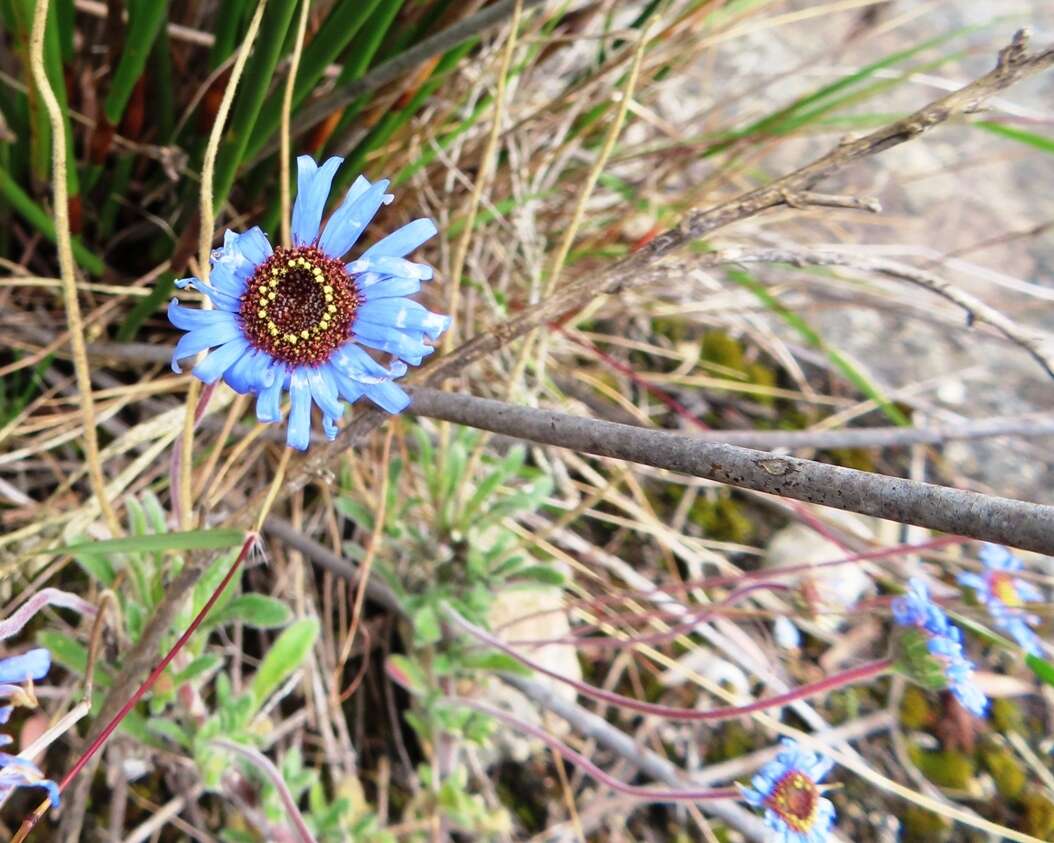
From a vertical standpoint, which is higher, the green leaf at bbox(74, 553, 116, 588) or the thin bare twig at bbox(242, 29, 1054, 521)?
the thin bare twig at bbox(242, 29, 1054, 521)

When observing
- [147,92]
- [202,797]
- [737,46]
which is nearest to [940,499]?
[202,797]

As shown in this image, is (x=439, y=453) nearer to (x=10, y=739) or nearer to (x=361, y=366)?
(x=361, y=366)

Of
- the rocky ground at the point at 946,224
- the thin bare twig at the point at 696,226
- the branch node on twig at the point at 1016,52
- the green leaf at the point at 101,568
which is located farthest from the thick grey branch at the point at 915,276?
the rocky ground at the point at 946,224

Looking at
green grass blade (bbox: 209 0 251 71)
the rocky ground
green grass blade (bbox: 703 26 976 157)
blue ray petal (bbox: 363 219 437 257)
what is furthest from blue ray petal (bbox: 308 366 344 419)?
the rocky ground

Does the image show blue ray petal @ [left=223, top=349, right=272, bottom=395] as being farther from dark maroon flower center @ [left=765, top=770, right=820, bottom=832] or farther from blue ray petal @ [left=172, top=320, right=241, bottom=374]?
dark maroon flower center @ [left=765, top=770, right=820, bottom=832]

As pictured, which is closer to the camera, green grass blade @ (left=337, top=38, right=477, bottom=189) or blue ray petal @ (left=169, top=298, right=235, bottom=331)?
blue ray petal @ (left=169, top=298, right=235, bottom=331)

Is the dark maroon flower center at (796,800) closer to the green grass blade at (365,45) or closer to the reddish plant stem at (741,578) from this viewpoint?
the reddish plant stem at (741,578)

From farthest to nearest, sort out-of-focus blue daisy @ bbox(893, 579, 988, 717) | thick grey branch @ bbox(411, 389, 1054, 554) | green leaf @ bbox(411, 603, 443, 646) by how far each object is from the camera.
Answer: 1. green leaf @ bbox(411, 603, 443, 646)
2. out-of-focus blue daisy @ bbox(893, 579, 988, 717)
3. thick grey branch @ bbox(411, 389, 1054, 554)
